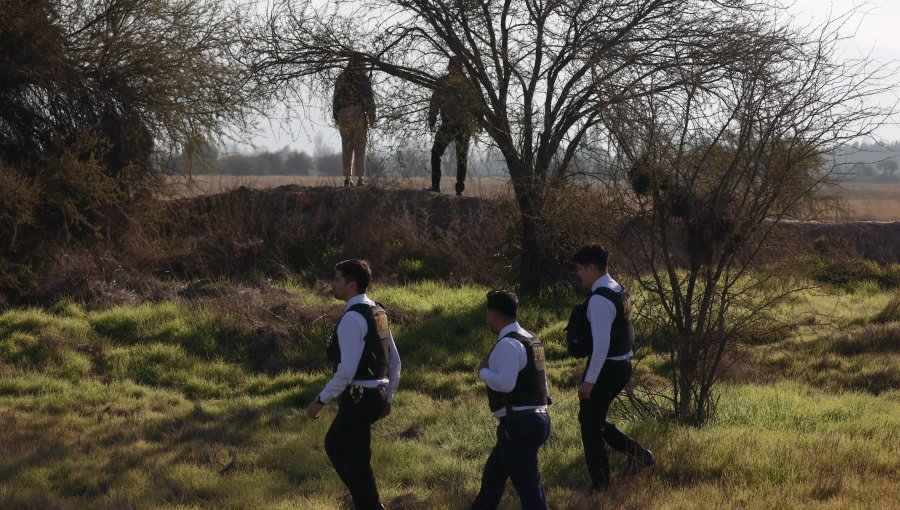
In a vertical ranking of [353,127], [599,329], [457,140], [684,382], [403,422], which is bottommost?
[403,422]

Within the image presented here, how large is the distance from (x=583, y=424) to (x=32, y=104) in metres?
14.0

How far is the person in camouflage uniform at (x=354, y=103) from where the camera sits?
53.7 feet

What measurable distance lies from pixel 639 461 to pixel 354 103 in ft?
33.9

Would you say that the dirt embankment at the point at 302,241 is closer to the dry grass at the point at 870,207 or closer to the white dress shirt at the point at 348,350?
the dry grass at the point at 870,207

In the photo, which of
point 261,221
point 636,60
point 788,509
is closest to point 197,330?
point 261,221

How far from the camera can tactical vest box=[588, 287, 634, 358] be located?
22.3 feet

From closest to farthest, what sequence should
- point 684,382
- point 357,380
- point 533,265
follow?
point 357,380 → point 684,382 → point 533,265

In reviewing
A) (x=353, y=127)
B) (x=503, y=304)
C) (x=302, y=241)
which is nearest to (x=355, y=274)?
(x=503, y=304)

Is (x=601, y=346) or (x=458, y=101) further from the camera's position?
(x=458, y=101)

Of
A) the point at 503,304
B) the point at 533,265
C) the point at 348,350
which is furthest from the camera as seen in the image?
the point at 533,265

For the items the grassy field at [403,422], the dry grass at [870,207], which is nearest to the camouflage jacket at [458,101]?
the grassy field at [403,422]

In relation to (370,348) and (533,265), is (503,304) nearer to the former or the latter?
(370,348)

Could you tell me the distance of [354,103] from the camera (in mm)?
16625

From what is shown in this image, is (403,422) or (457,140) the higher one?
(457,140)
